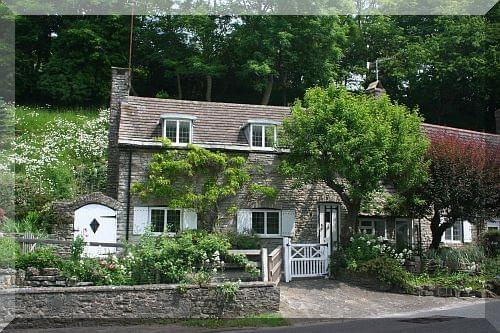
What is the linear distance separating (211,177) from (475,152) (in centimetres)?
976

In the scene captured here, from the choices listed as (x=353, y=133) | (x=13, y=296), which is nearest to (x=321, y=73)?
(x=353, y=133)

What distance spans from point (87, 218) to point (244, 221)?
228 inches

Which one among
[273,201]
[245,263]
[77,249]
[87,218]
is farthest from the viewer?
[273,201]

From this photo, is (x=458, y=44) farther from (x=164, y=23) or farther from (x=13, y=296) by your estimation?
(x=13, y=296)

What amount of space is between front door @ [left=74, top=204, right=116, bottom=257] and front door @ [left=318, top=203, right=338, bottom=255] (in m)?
8.15

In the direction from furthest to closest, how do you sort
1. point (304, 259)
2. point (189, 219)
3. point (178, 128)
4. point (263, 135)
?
point (263, 135) → point (178, 128) → point (189, 219) → point (304, 259)

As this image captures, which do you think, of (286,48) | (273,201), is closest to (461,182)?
(273,201)

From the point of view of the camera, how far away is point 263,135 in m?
22.5

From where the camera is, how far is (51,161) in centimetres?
2858

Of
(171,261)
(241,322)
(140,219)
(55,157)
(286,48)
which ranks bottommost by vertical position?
(241,322)

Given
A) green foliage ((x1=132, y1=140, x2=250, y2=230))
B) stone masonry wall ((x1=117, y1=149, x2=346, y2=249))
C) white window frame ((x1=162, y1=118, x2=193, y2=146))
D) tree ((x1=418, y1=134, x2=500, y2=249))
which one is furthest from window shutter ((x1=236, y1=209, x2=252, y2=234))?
tree ((x1=418, y1=134, x2=500, y2=249))

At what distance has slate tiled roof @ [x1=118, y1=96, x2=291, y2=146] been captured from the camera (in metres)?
21.9

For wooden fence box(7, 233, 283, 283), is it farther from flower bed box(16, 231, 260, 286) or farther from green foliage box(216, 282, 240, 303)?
green foliage box(216, 282, 240, 303)

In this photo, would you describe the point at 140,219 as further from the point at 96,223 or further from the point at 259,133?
the point at 259,133
